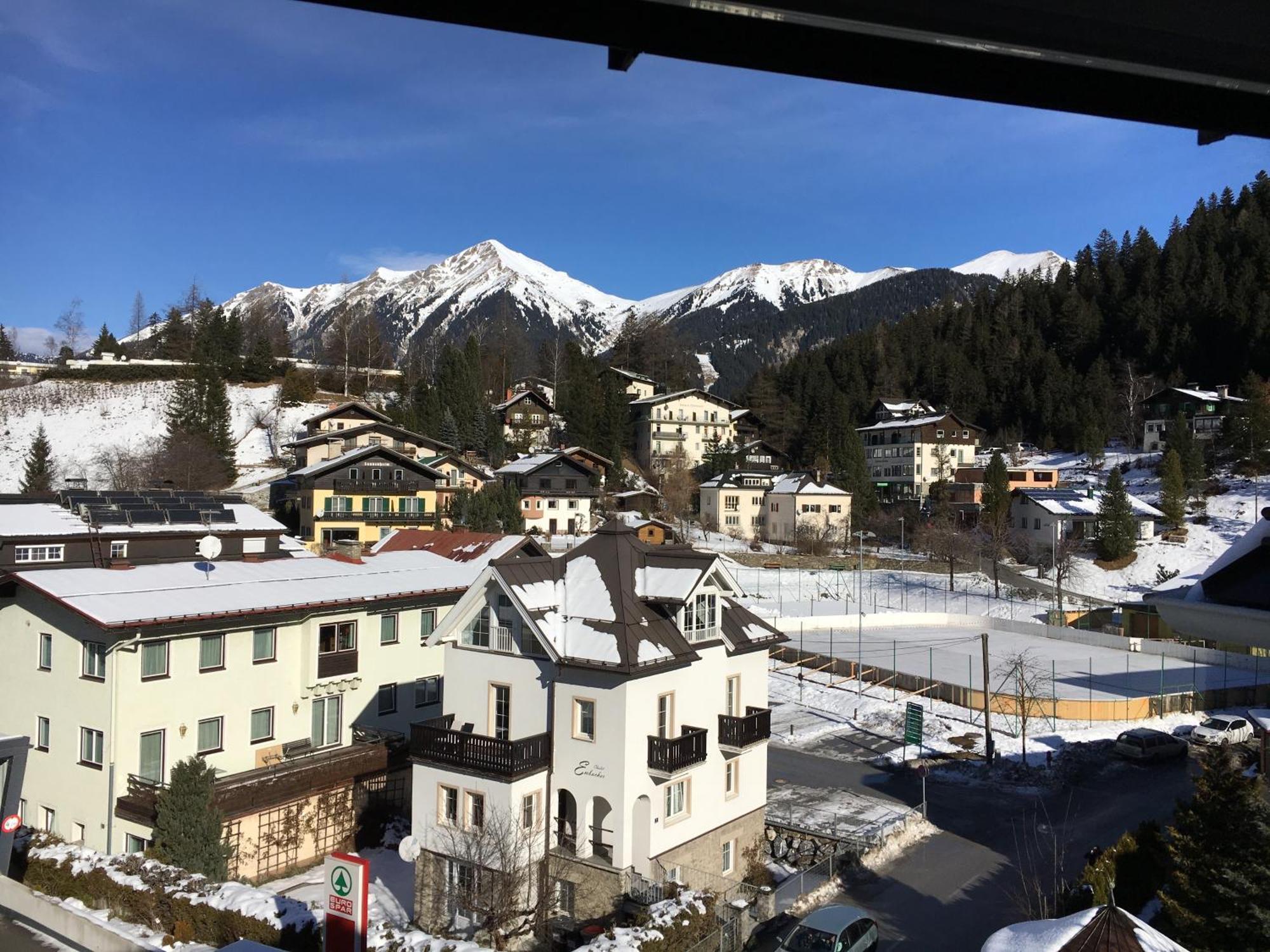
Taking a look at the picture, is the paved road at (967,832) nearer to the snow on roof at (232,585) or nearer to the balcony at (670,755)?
the balcony at (670,755)

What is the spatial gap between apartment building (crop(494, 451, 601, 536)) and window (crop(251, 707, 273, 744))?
36741mm

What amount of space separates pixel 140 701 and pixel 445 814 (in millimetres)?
6811

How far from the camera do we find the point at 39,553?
23438mm

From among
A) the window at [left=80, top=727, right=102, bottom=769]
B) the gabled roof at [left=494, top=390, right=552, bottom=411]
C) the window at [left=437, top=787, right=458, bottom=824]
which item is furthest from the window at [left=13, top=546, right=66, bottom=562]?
the gabled roof at [left=494, top=390, right=552, bottom=411]

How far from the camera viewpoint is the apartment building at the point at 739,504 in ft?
218

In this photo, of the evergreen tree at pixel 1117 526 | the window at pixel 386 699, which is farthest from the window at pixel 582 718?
the evergreen tree at pixel 1117 526

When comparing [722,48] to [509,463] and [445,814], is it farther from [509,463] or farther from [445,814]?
[509,463]

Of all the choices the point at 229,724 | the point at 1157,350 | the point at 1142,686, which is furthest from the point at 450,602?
the point at 1157,350

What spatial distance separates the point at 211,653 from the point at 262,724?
2112 millimetres

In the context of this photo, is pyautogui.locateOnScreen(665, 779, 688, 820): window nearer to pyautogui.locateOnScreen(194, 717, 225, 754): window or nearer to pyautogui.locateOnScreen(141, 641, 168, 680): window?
pyautogui.locateOnScreen(194, 717, 225, 754): window

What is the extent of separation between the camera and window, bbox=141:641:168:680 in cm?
1800

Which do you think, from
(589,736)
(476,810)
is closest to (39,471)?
(476,810)

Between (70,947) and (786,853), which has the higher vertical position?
(70,947)

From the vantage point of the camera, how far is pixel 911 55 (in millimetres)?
2508
